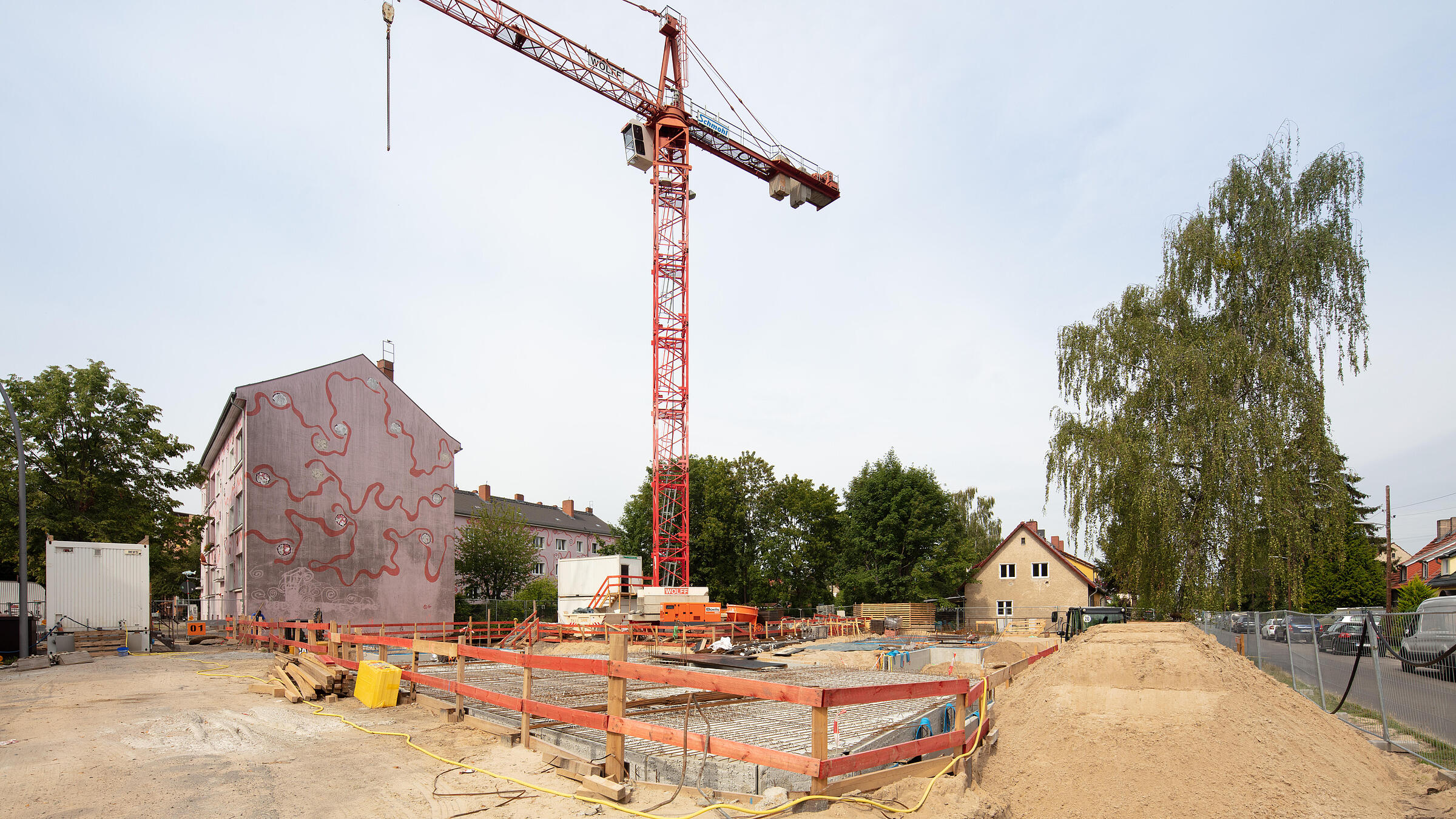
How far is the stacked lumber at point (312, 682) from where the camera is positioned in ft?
39.9

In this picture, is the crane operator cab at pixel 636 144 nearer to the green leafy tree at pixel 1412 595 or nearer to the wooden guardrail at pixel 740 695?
the wooden guardrail at pixel 740 695

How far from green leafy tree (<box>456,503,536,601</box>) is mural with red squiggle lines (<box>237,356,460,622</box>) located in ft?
46.7

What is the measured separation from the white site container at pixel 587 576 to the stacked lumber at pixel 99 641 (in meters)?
15.7

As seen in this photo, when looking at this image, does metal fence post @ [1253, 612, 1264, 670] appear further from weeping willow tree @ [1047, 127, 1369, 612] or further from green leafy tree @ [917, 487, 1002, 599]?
green leafy tree @ [917, 487, 1002, 599]

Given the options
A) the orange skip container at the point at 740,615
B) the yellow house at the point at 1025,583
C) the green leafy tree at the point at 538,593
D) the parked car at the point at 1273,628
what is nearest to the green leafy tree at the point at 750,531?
the green leafy tree at the point at 538,593

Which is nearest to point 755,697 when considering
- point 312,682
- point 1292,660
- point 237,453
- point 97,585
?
point 312,682

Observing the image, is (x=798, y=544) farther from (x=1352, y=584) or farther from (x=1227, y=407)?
(x=1227, y=407)

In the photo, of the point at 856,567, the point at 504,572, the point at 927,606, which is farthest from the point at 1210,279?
the point at 504,572

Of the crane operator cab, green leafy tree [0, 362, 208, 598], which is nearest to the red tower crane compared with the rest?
the crane operator cab

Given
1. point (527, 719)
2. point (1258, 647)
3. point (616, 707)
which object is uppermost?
point (616, 707)

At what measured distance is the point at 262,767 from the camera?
7.79 meters

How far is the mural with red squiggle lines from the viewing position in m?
33.4

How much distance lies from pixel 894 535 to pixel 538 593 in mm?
25253

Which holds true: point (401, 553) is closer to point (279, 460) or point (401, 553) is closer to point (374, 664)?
point (279, 460)
